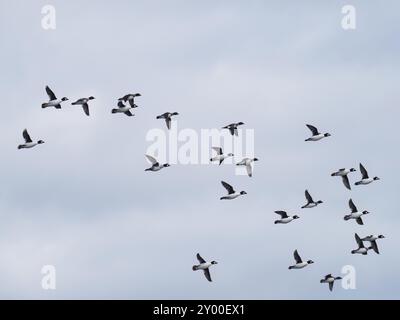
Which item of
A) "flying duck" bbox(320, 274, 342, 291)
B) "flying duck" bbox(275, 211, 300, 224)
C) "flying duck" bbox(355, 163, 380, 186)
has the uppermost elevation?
"flying duck" bbox(355, 163, 380, 186)

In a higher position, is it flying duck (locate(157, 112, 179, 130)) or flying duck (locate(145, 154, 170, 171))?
flying duck (locate(157, 112, 179, 130))

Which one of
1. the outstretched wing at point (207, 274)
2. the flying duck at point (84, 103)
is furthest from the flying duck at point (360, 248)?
the flying duck at point (84, 103)

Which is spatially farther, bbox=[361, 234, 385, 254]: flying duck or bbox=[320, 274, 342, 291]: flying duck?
bbox=[361, 234, 385, 254]: flying duck

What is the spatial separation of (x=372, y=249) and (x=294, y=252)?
21.7 feet

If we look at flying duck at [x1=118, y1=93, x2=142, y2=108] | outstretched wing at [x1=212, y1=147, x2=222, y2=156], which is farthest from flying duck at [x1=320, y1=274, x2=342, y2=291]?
flying duck at [x1=118, y1=93, x2=142, y2=108]

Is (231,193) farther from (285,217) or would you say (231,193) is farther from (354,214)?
Answer: (354,214)

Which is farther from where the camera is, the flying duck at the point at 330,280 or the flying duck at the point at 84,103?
the flying duck at the point at 330,280

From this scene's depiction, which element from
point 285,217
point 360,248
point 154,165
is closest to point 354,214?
point 360,248

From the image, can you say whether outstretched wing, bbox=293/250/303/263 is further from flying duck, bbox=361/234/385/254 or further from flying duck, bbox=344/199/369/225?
flying duck, bbox=361/234/385/254

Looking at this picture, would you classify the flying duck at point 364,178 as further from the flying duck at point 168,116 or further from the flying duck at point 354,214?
the flying duck at point 168,116

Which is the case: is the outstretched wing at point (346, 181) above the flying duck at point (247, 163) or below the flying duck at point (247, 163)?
below
